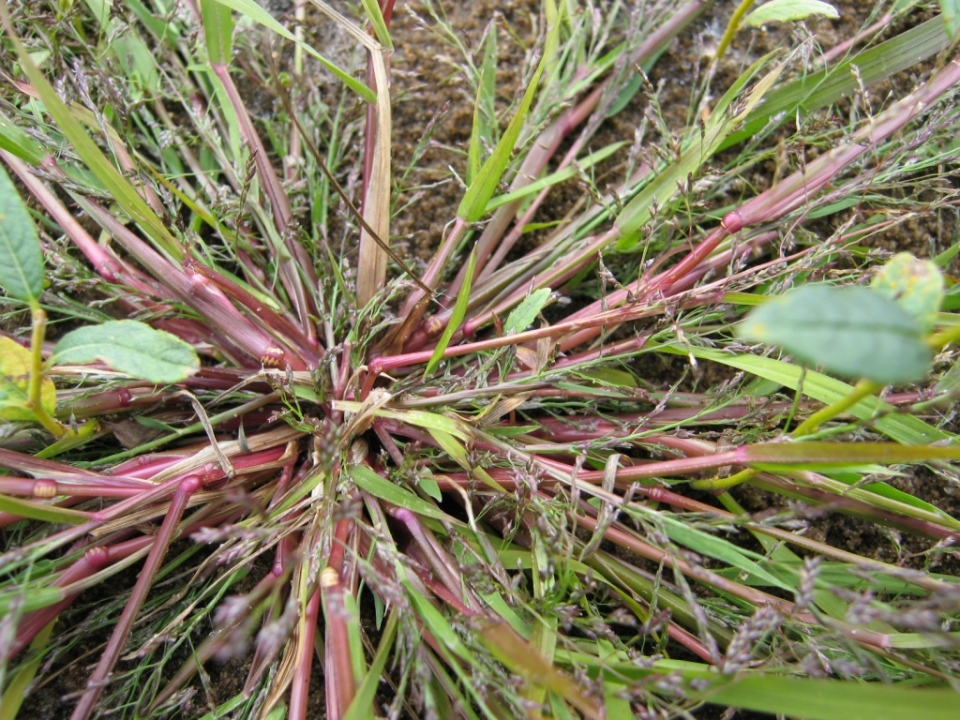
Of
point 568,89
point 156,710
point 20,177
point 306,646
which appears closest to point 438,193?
point 568,89

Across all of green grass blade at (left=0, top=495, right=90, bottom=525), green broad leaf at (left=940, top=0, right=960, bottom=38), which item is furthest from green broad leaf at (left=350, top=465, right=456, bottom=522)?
green broad leaf at (left=940, top=0, right=960, bottom=38)

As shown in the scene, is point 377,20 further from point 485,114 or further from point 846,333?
point 846,333

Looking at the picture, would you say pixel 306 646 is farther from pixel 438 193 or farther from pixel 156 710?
pixel 438 193

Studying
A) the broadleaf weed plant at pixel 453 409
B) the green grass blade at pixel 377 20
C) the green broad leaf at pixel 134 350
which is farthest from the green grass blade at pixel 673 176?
the green broad leaf at pixel 134 350

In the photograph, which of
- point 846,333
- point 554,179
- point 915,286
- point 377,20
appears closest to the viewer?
point 846,333

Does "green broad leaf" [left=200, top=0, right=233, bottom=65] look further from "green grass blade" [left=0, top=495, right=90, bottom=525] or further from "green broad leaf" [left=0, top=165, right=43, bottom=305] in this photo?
"green grass blade" [left=0, top=495, right=90, bottom=525]

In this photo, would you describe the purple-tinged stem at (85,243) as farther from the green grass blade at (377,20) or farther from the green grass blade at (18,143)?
the green grass blade at (377,20)

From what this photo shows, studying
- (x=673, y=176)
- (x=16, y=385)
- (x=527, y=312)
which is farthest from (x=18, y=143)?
(x=673, y=176)
